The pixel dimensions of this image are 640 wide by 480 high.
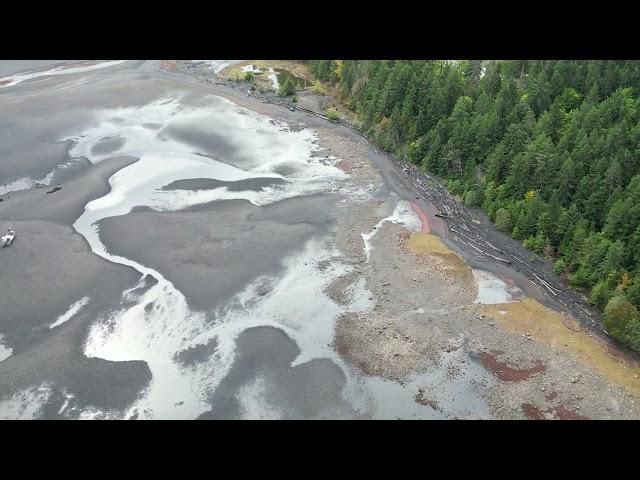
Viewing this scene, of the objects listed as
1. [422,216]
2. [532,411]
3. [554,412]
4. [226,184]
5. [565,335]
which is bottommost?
[532,411]

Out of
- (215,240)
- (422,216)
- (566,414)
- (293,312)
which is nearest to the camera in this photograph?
(566,414)

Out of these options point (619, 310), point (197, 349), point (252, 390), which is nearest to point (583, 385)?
point (619, 310)

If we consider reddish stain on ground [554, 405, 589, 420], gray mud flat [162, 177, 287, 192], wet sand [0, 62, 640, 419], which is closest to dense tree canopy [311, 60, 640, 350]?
wet sand [0, 62, 640, 419]

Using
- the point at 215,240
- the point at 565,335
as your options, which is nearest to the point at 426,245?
the point at 565,335

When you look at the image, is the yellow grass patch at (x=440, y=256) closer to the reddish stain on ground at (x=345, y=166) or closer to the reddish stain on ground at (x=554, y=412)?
the reddish stain on ground at (x=554, y=412)

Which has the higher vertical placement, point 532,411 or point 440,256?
point 440,256

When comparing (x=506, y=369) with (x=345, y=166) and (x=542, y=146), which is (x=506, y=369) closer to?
(x=542, y=146)

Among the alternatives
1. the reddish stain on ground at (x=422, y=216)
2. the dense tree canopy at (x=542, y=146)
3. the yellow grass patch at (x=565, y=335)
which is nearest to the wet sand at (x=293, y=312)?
the reddish stain on ground at (x=422, y=216)

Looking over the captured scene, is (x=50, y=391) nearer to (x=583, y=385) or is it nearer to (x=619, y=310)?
(x=583, y=385)
